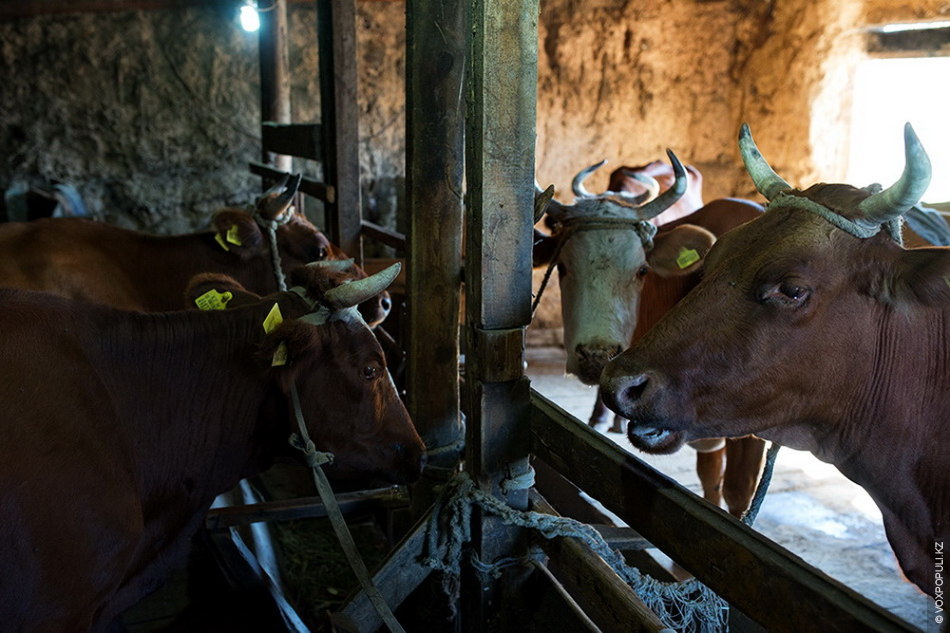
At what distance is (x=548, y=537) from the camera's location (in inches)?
86.2

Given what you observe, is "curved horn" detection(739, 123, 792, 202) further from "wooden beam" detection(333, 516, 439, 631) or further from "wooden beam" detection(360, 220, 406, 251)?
"wooden beam" detection(360, 220, 406, 251)

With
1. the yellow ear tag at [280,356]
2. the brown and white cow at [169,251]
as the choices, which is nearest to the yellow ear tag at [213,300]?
the yellow ear tag at [280,356]

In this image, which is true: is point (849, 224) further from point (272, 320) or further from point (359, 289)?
point (272, 320)

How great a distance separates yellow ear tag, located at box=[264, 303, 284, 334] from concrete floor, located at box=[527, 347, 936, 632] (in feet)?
7.48

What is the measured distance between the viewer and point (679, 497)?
172 cm

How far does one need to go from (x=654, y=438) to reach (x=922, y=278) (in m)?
0.73

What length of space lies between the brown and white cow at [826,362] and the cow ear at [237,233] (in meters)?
2.89

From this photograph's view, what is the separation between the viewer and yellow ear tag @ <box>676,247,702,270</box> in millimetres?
3557

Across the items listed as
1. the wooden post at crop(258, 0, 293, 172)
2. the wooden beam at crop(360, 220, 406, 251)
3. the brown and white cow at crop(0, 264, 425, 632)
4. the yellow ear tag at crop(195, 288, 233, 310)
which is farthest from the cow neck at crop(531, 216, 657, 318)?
the wooden post at crop(258, 0, 293, 172)

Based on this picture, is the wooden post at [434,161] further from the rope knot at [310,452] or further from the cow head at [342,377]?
the rope knot at [310,452]

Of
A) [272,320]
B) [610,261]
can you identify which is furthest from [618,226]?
[272,320]

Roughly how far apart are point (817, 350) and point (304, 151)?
3.75 metres

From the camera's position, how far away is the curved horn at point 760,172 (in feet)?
7.17

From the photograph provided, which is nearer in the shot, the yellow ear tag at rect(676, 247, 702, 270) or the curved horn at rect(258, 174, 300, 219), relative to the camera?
the yellow ear tag at rect(676, 247, 702, 270)
